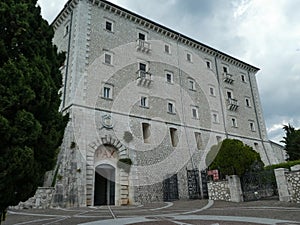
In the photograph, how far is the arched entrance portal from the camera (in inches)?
686

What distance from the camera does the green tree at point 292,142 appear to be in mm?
25844

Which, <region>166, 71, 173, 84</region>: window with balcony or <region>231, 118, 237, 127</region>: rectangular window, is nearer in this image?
<region>166, 71, 173, 84</region>: window with balcony

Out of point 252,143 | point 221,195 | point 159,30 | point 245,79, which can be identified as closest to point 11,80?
point 221,195

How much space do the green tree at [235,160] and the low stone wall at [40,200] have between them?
973 cm

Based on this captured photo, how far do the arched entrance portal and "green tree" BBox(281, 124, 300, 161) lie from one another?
1891cm

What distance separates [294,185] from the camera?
37.6ft

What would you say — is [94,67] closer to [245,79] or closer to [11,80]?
[11,80]

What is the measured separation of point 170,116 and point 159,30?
850 cm

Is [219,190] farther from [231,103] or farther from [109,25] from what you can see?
[109,25]

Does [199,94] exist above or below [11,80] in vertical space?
above

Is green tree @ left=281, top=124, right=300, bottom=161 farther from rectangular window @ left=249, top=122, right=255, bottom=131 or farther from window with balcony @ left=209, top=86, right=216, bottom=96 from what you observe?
window with balcony @ left=209, top=86, right=216, bottom=96

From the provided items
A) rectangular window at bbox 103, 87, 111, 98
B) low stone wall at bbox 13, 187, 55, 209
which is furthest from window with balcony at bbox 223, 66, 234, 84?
low stone wall at bbox 13, 187, 55, 209

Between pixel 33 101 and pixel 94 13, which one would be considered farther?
pixel 94 13

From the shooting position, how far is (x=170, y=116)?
22.3 metres
